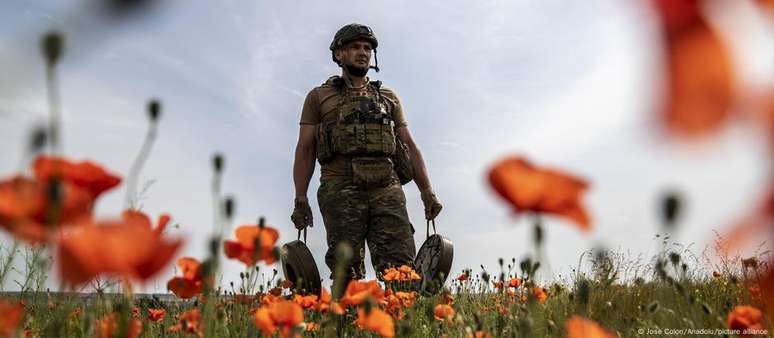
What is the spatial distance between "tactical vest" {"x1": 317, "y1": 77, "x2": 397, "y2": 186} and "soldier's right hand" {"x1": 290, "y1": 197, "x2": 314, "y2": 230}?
406 millimetres

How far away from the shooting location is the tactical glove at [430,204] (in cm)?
527

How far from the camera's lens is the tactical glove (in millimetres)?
5270

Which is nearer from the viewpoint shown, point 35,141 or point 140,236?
point 140,236

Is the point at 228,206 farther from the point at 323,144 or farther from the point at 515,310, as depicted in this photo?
the point at 323,144

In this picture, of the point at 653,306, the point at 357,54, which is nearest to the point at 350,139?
the point at 357,54

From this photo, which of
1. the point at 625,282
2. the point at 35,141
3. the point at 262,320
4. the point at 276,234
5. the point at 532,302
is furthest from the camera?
the point at 625,282

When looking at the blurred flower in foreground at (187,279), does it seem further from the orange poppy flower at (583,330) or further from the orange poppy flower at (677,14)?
the orange poppy flower at (677,14)

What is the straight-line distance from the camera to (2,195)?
0.74 metres

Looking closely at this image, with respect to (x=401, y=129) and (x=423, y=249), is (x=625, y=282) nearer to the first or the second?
(x=423, y=249)

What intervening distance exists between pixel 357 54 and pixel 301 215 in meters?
1.49

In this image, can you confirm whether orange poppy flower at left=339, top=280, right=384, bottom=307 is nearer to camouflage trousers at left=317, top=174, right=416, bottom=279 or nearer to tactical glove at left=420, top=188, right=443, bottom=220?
camouflage trousers at left=317, top=174, right=416, bottom=279

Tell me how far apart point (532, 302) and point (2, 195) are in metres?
0.91

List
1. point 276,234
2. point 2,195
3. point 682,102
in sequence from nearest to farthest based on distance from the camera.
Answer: point 682,102
point 2,195
point 276,234

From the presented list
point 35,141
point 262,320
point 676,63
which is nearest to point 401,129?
point 262,320
